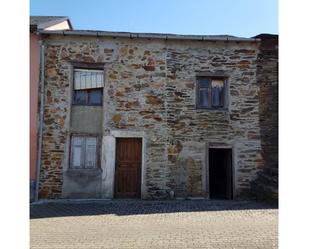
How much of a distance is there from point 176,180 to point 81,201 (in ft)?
11.0

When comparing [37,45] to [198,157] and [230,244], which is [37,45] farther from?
[230,244]

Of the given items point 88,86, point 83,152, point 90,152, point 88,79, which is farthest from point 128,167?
point 88,79

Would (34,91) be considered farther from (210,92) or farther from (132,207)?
(210,92)

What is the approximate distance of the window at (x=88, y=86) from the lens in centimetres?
1089

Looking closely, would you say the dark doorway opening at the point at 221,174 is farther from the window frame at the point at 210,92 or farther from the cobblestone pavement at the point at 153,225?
the window frame at the point at 210,92

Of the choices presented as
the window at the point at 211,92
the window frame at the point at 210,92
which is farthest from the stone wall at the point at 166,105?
the window at the point at 211,92

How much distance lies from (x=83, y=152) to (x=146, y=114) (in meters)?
2.63

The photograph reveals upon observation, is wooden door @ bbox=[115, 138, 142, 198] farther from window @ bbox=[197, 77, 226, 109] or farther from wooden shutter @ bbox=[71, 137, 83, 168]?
window @ bbox=[197, 77, 226, 109]

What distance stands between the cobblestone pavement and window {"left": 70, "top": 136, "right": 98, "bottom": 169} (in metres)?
1.45

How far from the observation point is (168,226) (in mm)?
6637

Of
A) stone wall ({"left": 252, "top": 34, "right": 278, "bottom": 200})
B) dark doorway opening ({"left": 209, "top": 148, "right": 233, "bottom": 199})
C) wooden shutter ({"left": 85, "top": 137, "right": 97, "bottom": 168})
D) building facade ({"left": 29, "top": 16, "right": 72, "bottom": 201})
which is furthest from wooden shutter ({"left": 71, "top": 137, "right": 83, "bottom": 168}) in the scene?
stone wall ({"left": 252, "top": 34, "right": 278, "bottom": 200})

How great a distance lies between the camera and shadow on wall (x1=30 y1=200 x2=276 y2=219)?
822 cm

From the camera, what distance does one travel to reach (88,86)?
10883 mm
